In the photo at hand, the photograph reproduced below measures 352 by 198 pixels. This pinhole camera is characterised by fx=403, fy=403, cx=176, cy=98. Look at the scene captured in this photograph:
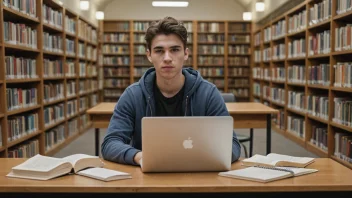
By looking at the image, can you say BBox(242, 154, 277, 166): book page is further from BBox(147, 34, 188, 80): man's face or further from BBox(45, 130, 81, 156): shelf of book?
BBox(45, 130, 81, 156): shelf of book

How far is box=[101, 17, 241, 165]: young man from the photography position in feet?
6.09

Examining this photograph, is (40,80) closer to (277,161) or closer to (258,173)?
(277,161)

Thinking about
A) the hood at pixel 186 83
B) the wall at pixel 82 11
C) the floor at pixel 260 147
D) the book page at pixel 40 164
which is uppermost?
the wall at pixel 82 11

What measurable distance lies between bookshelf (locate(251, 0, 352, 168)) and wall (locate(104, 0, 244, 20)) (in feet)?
6.85

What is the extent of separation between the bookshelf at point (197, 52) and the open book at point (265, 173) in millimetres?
8072

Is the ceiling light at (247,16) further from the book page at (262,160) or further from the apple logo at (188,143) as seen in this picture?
the apple logo at (188,143)

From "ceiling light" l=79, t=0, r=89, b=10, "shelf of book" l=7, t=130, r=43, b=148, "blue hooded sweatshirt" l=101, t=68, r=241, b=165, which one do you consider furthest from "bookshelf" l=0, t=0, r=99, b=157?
"blue hooded sweatshirt" l=101, t=68, r=241, b=165

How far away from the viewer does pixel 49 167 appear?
1.48 metres

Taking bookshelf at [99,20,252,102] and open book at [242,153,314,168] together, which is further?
bookshelf at [99,20,252,102]

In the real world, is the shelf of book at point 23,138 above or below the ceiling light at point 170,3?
below

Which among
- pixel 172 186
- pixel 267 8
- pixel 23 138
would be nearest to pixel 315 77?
pixel 267 8

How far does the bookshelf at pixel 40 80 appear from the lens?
12.8 feet

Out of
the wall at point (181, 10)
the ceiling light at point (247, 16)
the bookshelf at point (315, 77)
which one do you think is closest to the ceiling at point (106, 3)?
the wall at point (181, 10)

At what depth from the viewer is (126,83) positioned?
31.6ft
